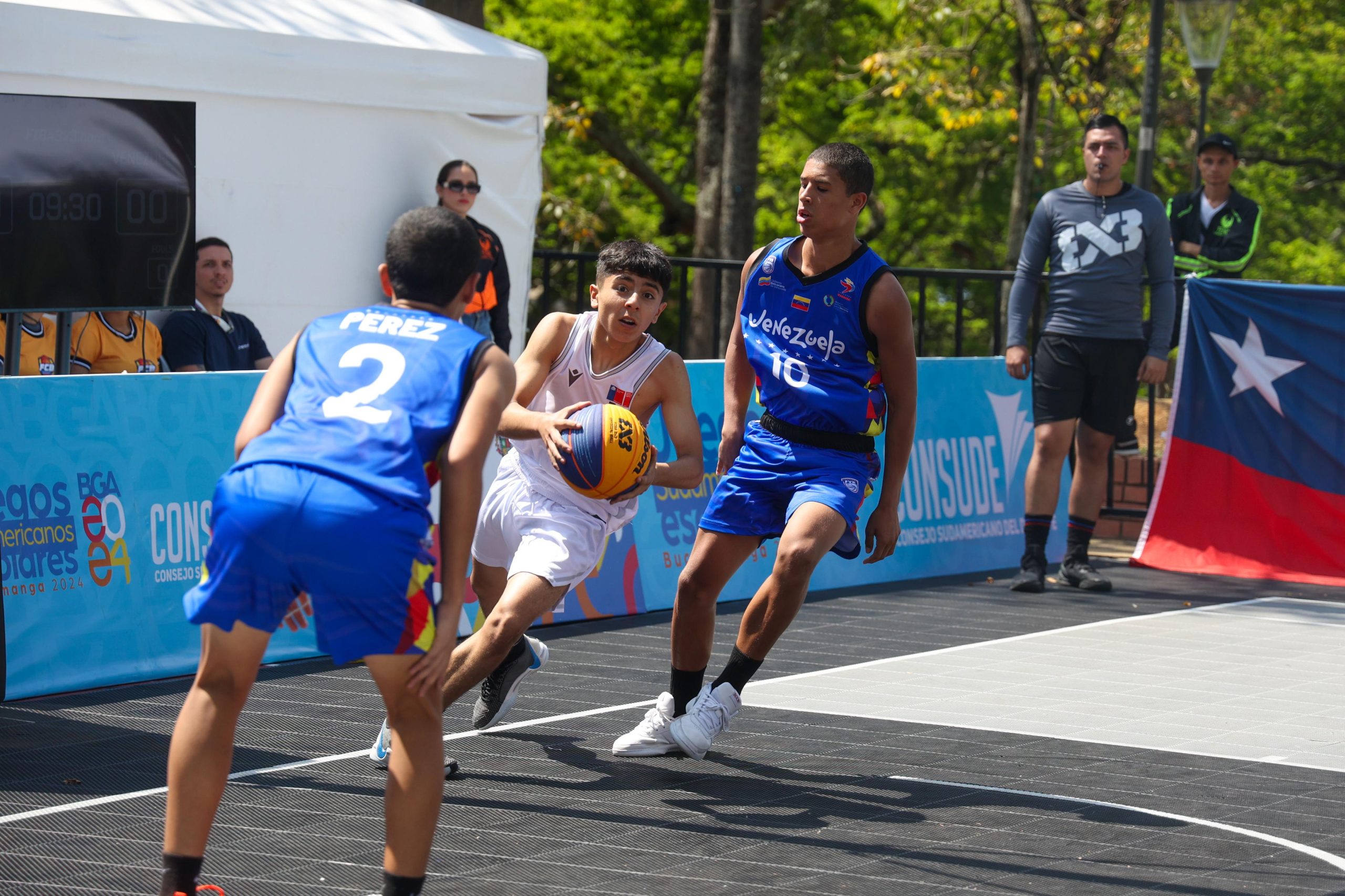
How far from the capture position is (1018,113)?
24.3 meters

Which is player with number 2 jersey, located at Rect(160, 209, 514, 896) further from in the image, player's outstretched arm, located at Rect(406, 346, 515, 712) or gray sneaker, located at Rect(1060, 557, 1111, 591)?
gray sneaker, located at Rect(1060, 557, 1111, 591)

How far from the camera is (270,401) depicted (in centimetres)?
395

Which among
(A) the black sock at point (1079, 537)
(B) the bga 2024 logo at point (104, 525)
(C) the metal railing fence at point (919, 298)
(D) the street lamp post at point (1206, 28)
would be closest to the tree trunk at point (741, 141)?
(C) the metal railing fence at point (919, 298)

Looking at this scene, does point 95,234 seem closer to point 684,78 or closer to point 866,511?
point 866,511

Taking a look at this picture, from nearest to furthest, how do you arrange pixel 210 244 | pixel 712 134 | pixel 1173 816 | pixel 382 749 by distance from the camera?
pixel 1173 816, pixel 382 749, pixel 210 244, pixel 712 134

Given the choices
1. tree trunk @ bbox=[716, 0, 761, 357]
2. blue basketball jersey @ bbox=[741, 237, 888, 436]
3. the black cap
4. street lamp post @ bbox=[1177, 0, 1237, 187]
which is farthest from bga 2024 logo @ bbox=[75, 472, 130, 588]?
tree trunk @ bbox=[716, 0, 761, 357]

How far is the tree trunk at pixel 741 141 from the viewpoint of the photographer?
57.0 ft

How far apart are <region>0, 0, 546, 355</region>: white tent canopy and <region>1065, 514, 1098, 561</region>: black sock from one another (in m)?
3.86

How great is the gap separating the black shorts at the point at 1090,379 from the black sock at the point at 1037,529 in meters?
0.61

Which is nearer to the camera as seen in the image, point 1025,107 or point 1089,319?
point 1089,319

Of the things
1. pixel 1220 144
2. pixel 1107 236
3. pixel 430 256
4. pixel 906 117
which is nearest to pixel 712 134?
pixel 1220 144

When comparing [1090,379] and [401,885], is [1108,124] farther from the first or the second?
[401,885]

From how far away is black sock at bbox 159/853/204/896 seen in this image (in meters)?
3.77

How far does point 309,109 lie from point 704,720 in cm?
606
